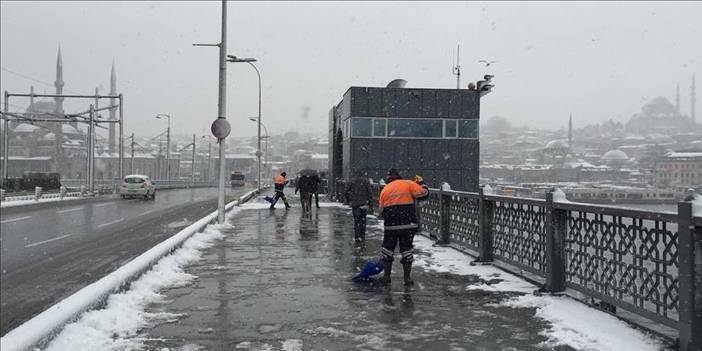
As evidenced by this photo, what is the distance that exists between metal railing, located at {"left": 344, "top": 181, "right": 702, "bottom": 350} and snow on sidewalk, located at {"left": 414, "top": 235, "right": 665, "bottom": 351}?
0.64ft

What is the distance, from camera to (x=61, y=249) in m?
13.5

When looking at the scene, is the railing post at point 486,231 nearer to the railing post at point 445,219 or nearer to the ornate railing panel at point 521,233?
the ornate railing panel at point 521,233

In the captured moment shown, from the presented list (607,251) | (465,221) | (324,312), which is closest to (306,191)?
(465,221)

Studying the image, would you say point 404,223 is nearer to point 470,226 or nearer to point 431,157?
point 470,226

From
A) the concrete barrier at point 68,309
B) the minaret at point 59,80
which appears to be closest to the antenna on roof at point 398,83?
the concrete barrier at point 68,309

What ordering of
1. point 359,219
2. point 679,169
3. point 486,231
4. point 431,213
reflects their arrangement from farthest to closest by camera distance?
point 431,213 → point 359,219 → point 486,231 → point 679,169

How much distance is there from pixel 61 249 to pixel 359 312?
9.62 metres

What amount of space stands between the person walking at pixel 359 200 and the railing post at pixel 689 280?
8247mm

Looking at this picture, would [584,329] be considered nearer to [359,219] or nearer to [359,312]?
[359,312]

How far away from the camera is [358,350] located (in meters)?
5.08

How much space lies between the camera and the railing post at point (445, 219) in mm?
12371

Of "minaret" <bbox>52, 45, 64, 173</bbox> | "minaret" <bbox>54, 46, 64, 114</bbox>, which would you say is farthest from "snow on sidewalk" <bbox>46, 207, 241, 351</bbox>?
"minaret" <bbox>54, 46, 64, 114</bbox>

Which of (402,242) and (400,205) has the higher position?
(400,205)

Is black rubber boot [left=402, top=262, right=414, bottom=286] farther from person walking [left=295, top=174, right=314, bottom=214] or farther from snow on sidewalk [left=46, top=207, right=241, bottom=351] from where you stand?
person walking [left=295, top=174, right=314, bottom=214]
